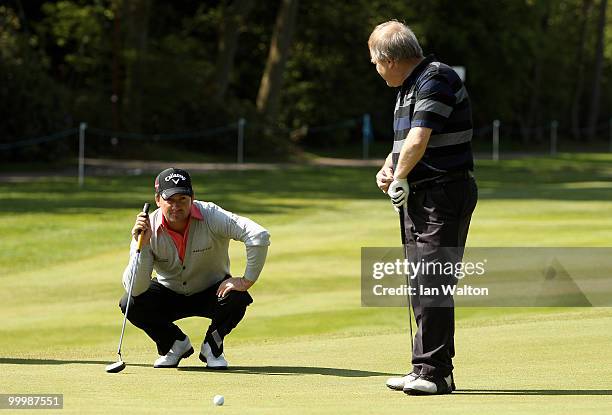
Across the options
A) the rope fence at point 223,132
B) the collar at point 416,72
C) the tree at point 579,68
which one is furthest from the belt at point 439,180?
the tree at point 579,68

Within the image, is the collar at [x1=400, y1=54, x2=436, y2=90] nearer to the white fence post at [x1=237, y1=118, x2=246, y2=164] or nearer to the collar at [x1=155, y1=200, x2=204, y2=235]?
the collar at [x1=155, y1=200, x2=204, y2=235]

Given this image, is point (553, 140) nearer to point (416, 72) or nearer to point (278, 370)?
point (278, 370)

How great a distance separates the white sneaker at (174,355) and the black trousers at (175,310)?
0.12ft

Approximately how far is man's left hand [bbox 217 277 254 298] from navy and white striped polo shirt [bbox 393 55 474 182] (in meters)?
1.63

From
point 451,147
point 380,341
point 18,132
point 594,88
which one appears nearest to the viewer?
point 451,147

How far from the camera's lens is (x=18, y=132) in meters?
33.3

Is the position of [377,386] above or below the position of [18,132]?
above

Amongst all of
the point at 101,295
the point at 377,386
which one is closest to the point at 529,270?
the point at 101,295

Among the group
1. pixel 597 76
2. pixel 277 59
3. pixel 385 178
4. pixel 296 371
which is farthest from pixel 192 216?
pixel 597 76

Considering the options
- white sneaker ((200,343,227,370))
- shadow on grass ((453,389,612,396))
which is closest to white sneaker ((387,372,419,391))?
shadow on grass ((453,389,612,396))

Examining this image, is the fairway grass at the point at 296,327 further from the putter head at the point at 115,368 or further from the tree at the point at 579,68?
the tree at the point at 579,68

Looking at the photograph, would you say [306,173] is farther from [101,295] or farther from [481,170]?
[101,295]

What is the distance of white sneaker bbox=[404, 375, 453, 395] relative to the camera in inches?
266

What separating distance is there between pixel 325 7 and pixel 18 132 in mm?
16668
